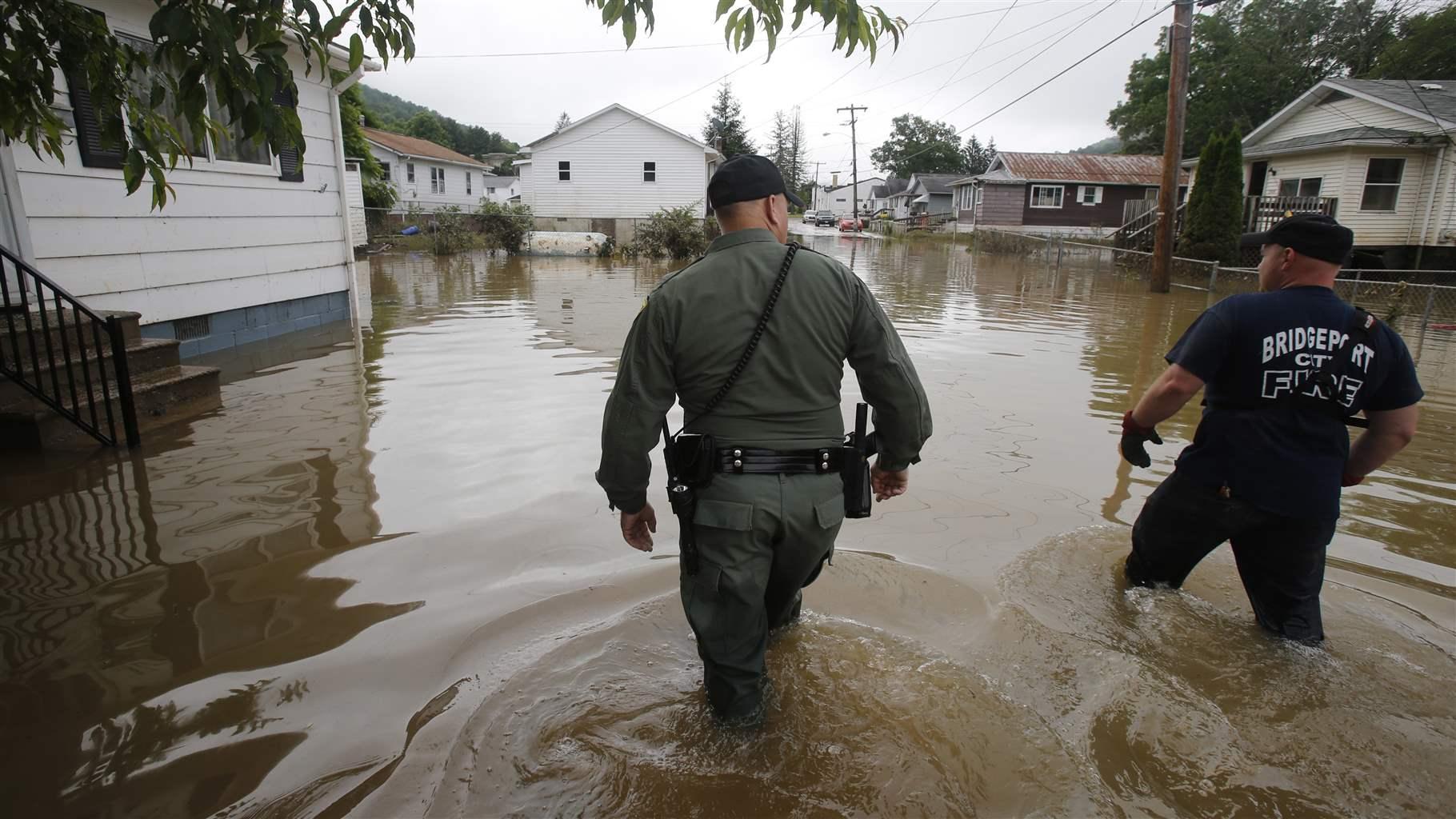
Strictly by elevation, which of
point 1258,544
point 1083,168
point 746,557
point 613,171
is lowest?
point 1258,544

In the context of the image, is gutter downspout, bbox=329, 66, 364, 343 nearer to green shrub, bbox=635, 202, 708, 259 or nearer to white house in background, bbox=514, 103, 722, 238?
green shrub, bbox=635, 202, 708, 259

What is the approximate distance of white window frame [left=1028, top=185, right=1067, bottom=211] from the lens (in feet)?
139

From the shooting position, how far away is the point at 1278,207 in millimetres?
23359

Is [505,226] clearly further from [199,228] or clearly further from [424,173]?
[199,228]

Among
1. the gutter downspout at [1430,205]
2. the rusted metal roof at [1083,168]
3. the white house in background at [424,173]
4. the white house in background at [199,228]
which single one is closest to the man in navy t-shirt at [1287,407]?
the white house in background at [199,228]

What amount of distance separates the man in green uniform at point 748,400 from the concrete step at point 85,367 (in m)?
4.94

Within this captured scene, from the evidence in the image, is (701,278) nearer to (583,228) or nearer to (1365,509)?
(1365,509)

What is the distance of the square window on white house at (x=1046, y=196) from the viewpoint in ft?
139

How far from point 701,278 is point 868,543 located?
254cm

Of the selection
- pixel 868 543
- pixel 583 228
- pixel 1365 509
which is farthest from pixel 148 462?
pixel 583 228

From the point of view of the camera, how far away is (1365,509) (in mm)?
5121

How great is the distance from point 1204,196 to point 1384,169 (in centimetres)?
599

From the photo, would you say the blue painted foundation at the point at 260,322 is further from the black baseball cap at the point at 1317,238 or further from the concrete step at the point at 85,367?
the black baseball cap at the point at 1317,238

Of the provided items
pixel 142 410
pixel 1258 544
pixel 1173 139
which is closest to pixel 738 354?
pixel 1258 544
